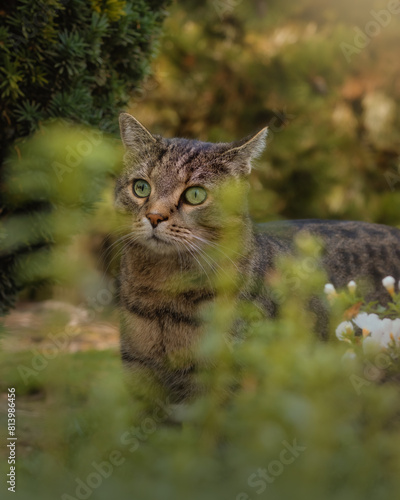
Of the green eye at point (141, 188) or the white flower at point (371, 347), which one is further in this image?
the green eye at point (141, 188)

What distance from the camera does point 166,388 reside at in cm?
291

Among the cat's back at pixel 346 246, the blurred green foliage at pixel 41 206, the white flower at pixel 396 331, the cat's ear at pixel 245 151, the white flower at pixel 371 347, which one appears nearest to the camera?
the white flower at pixel 371 347

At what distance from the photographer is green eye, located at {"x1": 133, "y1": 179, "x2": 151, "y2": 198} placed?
3.00 metres

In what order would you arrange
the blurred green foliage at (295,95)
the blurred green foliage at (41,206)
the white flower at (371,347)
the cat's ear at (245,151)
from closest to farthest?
the white flower at (371,347) < the blurred green foliage at (41,206) < the cat's ear at (245,151) < the blurred green foliage at (295,95)

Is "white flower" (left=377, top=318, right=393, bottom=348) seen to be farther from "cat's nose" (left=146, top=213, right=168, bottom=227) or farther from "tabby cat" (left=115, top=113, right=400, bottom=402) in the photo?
"cat's nose" (left=146, top=213, right=168, bottom=227)

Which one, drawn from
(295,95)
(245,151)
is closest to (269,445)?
(245,151)

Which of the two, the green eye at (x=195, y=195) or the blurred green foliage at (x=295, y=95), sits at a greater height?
the blurred green foliage at (x=295, y=95)

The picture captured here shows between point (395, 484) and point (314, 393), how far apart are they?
23 centimetres

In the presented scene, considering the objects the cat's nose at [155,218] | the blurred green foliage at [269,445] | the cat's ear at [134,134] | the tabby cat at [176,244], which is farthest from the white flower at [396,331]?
the cat's ear at [134,134]

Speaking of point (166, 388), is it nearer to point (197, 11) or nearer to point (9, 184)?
point (9, 184)

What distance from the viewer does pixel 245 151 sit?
2.99m

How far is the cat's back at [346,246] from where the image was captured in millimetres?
3432

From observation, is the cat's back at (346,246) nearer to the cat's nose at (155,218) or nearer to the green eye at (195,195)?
the green eye at (195,195)

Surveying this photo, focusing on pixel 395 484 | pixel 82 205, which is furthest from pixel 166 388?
pixel 395 484
